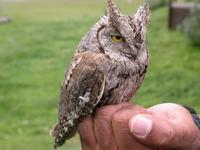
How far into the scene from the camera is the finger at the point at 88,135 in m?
2.70

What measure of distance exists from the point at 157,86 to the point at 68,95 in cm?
748

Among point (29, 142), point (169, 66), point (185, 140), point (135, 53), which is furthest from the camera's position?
point (169, 66)

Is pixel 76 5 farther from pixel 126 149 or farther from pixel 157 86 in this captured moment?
pixel 126 149

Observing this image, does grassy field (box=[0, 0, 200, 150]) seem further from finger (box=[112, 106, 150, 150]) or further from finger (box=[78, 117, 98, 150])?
finger (box=[112, 106, 150, 150])

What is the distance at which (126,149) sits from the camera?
2539 millimetres

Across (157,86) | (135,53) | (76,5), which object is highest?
(135,53)

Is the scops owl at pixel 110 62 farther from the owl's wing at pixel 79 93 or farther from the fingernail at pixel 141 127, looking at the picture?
the fingernail at pixel 141 127

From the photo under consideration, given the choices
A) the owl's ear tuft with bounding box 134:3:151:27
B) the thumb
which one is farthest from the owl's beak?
the thumb

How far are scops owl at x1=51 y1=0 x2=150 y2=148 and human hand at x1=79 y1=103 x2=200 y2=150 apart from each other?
20 centimetres

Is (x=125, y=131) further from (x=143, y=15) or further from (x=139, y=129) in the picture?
(x=143, y=15)

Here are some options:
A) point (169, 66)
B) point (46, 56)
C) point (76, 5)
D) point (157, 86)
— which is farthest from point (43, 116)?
point (76, 5)

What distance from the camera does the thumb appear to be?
7.89 feet

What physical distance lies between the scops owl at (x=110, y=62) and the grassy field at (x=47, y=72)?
14.8 ft

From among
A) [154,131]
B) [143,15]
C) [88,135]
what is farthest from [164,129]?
[143,15]
